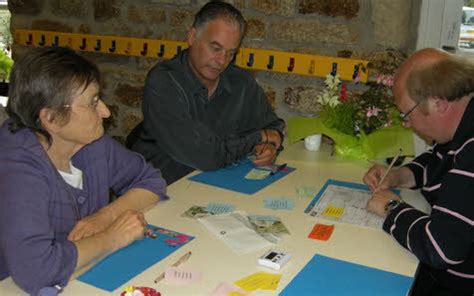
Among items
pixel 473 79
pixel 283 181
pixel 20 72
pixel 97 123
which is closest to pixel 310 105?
pixel 283 181

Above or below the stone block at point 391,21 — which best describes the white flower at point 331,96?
below

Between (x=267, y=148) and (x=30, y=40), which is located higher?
(x=30, y=40)

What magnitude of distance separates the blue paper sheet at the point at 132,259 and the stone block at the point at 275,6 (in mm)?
1738

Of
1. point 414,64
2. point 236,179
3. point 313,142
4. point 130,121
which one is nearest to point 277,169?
point 236,179

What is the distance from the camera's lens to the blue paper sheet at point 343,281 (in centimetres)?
135

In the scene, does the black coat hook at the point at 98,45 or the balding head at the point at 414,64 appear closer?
the balding head at the point at 414,64

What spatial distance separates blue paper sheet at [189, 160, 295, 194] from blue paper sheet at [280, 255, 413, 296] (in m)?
0.61

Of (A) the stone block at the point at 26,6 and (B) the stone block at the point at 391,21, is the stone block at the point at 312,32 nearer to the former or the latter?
(B) the stone block at the point at 391,21

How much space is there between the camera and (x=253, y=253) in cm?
154

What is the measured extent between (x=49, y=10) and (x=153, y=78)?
1624 mm

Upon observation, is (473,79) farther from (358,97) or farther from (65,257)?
(65,257)

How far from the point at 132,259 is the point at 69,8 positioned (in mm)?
2550

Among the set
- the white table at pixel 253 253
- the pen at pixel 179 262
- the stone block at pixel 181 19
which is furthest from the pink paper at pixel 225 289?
the stone block at pixel 181 19

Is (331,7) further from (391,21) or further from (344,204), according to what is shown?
(344,204)
